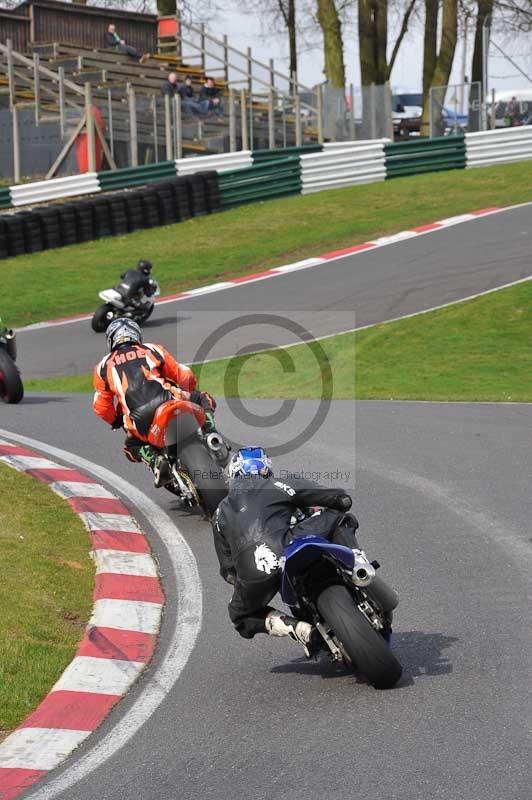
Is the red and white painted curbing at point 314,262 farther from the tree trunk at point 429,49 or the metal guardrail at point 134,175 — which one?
the tree trunk at point 429,49

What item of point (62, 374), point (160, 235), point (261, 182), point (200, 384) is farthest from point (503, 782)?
point (261, 182)

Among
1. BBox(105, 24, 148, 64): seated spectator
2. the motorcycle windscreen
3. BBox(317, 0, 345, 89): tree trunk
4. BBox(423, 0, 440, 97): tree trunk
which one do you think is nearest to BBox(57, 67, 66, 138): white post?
BBox(105, 24, 148, 64): seated spectator

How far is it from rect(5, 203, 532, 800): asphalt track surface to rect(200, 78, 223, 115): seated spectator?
21.8m

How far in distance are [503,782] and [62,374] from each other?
13369 mm

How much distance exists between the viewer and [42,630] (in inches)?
263

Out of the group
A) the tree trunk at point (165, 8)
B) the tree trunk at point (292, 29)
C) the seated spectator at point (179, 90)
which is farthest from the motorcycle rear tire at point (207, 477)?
the tree trunk at point (292, 29)

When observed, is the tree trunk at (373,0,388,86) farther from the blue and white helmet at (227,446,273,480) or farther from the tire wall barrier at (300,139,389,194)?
the blue and white helmet at (227,446,273,480)

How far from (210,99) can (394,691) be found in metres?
30.5

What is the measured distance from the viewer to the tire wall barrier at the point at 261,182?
2870cm

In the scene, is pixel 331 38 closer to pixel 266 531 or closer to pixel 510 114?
pixel 510 114

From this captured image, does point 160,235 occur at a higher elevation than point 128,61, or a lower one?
lower

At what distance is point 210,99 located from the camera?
34.4 metres

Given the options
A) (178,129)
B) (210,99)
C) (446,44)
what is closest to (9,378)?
(178,129)

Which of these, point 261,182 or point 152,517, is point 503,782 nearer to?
point 152,517
